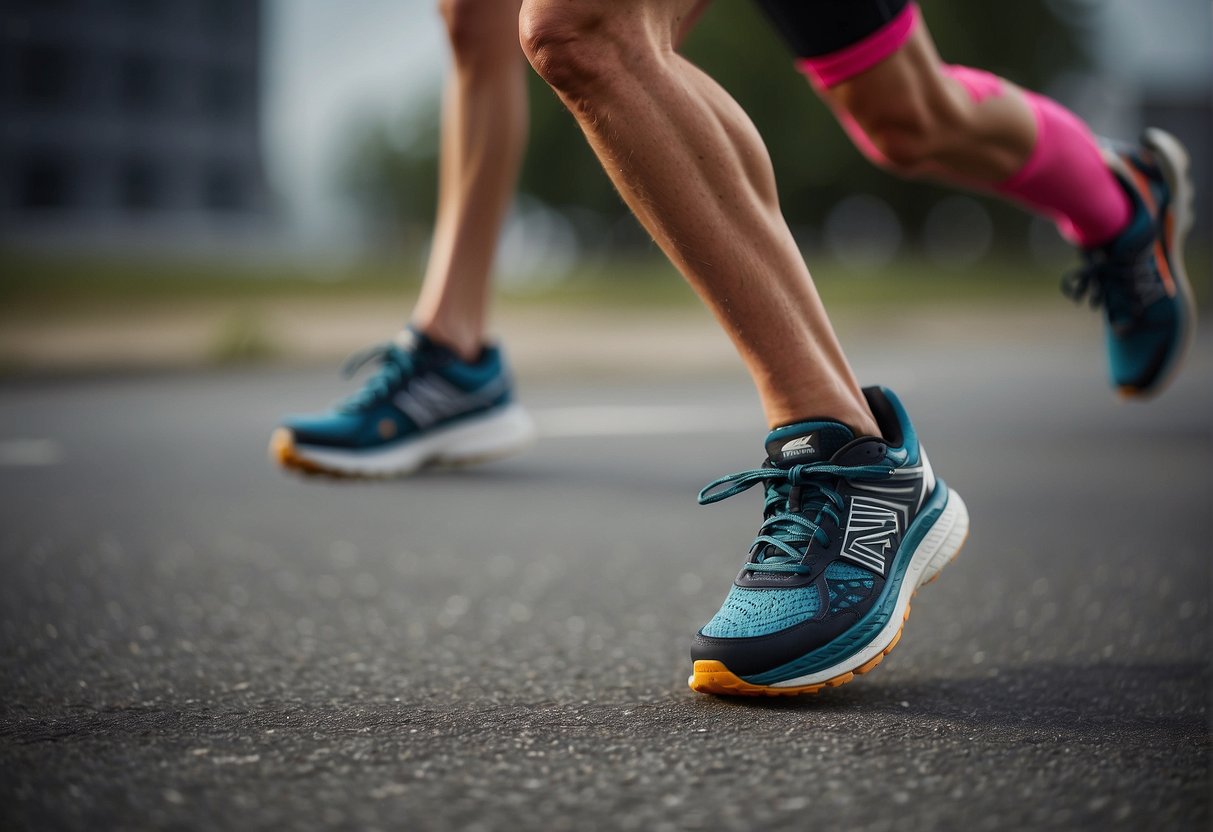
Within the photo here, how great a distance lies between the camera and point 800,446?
1.37m

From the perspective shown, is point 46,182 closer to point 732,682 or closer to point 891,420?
point 891,420

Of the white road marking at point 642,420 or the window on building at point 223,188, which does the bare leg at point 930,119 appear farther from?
the window on building at point 223,188

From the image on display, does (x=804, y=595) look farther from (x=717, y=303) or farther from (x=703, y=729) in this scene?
(x=717, y=303)

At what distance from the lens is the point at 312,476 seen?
2.41 metres

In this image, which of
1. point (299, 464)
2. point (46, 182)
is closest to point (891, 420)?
point (299, 464)

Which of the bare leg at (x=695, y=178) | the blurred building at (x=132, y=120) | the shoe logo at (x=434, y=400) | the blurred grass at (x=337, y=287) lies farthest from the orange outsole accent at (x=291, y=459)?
the blurred building at (x=132, y=120)

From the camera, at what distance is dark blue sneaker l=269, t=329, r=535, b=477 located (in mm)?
2393

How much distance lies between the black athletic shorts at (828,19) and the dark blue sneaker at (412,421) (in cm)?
108

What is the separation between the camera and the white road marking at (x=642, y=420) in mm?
3883

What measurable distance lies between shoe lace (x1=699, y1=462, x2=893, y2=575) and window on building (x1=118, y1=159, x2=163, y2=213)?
148 ft

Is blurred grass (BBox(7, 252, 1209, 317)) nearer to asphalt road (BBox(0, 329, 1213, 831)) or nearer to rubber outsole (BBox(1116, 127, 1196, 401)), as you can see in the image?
asphalt road (BBox(0, 329, 1213, 831))

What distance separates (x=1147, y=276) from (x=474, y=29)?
4.80ft

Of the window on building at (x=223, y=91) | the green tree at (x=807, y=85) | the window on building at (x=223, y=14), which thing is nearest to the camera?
the green tree at (x=807, y=85)

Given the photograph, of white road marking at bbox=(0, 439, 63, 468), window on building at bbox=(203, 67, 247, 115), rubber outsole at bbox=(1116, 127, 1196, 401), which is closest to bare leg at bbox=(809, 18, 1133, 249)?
rubber outsole at bbox=(1116, 127, 1196, 401)
